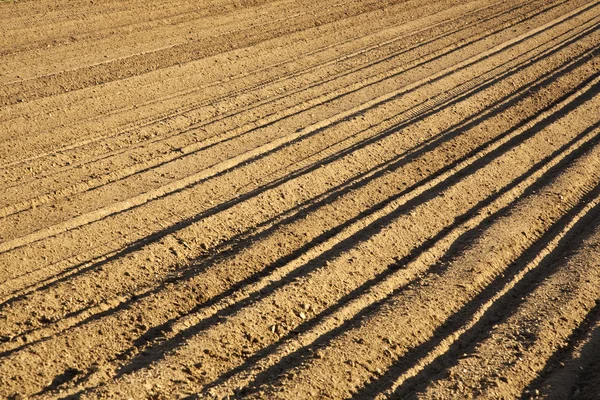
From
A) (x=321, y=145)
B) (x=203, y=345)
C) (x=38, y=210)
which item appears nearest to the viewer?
(x=203, y=345)

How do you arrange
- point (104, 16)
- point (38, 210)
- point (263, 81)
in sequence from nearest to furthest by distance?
point (38, 210)
point (263, 81)
point (104, 16)

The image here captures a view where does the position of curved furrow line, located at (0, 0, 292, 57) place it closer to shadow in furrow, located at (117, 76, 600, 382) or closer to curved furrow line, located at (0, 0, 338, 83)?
curved furrow line, located at (0, 0, 338, 83)

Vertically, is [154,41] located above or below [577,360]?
above

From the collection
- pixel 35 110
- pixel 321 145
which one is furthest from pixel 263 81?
pixel 35 110

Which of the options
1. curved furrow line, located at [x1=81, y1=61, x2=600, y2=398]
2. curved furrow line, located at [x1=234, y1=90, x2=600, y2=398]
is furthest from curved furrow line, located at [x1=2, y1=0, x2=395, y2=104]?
curved furrow line, located at [x1=234, y1=90, x2=600, y2=398]

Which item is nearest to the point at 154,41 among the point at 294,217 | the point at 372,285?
the point at 294,217

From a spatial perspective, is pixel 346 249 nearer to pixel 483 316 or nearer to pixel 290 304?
pixel 290 304

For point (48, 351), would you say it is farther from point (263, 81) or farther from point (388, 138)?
point (263, 81)

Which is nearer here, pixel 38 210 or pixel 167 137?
pixel 38 210

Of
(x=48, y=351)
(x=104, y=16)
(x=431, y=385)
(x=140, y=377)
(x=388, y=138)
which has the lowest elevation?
(x=431, y=385)
